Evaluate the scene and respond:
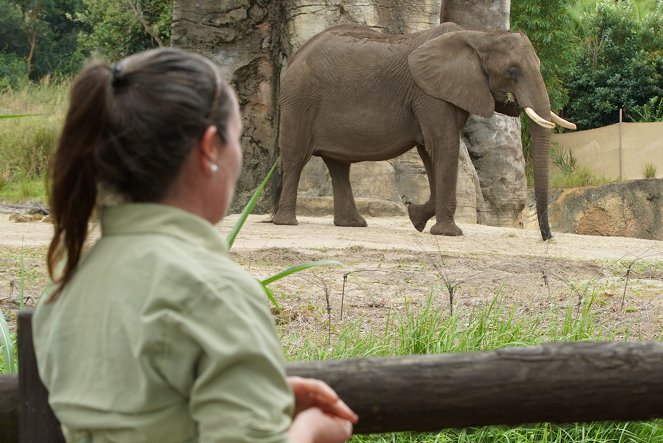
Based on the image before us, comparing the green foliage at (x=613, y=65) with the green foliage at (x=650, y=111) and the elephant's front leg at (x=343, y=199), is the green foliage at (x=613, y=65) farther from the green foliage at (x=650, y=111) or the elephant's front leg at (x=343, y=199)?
the elephant's front leg at (x=343, y=199)

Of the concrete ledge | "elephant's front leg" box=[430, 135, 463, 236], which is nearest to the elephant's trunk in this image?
"elephant's front leg" box=[430, 135, 463, 236]

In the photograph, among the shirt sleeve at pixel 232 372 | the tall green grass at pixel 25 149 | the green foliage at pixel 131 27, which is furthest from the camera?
the green foliage at pixel 131 27

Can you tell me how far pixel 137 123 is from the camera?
189 cm

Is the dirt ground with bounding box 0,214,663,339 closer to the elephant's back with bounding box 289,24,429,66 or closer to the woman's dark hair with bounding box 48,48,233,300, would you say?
the elephant's back with bounding box 289,24,429,66

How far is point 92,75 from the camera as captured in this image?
6.49ft

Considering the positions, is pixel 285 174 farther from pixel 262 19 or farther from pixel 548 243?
pixel 262 19

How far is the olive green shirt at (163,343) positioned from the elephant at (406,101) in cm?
928

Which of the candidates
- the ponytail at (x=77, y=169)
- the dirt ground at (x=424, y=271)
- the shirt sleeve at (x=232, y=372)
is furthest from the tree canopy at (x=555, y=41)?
the shirt sleeve at (x=232, y=372)

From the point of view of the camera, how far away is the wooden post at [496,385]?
2.56m

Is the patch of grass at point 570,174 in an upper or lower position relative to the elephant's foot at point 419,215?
lower

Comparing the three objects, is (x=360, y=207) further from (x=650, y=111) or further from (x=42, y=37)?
(x=42, y=37)

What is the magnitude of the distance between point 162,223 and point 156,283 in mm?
138

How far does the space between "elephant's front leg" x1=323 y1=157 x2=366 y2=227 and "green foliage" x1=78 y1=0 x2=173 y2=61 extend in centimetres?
991

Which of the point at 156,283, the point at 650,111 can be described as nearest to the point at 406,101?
the point at 156,283
